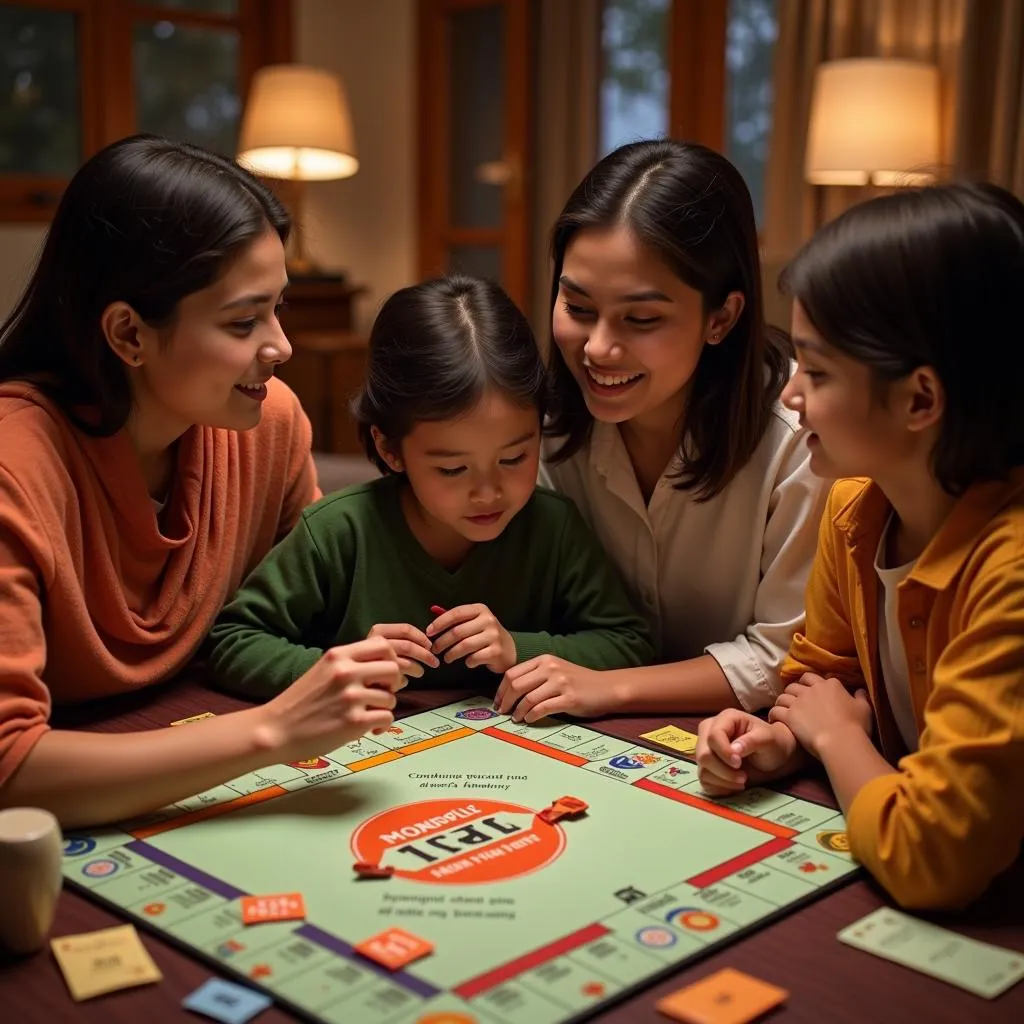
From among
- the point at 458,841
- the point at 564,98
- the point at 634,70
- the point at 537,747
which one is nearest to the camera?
the point at 458,841

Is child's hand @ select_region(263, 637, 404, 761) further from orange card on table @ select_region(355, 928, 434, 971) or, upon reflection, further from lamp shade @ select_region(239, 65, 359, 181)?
lamp shade @ select_region(239, 65, 359, 181)

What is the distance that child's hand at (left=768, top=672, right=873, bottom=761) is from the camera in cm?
128

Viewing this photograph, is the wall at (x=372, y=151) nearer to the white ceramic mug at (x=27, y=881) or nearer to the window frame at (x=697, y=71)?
the window frame at (x=697, y=71)

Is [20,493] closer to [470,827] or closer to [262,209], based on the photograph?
[262,209]

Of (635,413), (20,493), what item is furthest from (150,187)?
(635,413)

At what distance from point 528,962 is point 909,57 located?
3896 millimetres

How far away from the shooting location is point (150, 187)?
4.63 feet

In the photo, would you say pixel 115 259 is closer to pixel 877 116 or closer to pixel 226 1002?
pixel 226 1002

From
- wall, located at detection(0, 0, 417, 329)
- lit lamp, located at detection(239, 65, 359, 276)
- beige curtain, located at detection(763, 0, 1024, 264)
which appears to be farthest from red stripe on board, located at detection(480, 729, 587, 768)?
wall, located at detection(0, 0, 417, 329)

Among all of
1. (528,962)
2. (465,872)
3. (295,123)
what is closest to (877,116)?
(295,123)

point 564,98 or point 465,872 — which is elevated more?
point 564,98

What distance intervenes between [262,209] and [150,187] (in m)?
0.14

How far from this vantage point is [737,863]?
1125 millimetres

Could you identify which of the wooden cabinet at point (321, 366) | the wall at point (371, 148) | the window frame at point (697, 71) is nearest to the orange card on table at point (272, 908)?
the wooden cabinet at point (321, 366)
